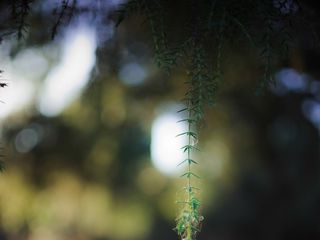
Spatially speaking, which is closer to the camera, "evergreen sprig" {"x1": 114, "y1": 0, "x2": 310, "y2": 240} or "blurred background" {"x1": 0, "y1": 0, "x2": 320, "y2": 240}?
"evergreen sprig" {"x1": 114, "y1": 0, "x2": 310, "y2": 240}

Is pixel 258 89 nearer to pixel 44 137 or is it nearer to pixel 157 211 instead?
pixel 44 137

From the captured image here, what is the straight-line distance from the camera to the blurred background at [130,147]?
1.91m

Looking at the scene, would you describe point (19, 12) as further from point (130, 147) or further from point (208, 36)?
point (130, 147)

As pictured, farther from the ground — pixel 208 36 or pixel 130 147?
pixel 130 147

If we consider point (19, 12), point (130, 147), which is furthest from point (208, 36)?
point (130, 147)

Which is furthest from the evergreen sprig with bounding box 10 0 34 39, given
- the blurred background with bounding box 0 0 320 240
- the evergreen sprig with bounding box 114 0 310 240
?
the blurred background with bounding box 0 0 320 240

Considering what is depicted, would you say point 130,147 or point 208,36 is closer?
point 208,36

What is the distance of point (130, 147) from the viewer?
3049 mm

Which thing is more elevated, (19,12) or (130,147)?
(130,147)

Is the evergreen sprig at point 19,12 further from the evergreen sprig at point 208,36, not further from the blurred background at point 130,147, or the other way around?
the blurred background at point 130,147

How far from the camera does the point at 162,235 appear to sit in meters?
4.75

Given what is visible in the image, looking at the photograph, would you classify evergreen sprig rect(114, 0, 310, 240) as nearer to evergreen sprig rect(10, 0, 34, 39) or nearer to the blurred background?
evergreen sprig rect(10, 0, 34, 39)

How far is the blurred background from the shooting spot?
1.91 meters

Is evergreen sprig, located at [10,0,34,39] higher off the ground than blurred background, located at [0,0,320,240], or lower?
lower
